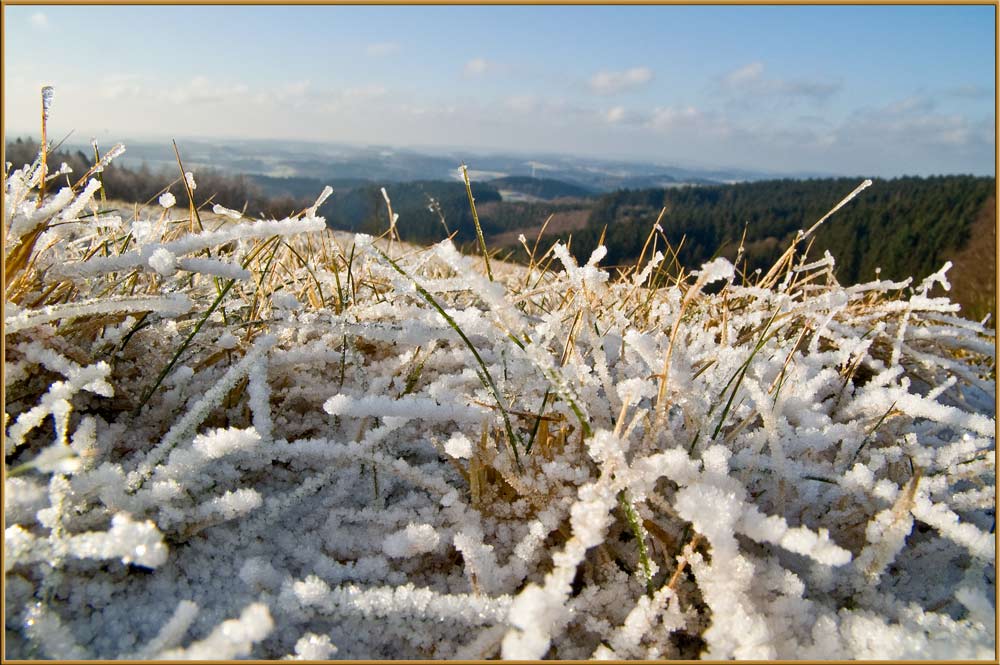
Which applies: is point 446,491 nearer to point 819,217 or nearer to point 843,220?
point 819,217

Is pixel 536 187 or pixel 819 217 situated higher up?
pixel 536 187

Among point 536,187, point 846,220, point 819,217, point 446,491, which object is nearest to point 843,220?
point 846,220

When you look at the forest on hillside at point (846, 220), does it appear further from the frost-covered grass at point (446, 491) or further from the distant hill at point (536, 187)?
the frost-covered grass at point (446, 491)

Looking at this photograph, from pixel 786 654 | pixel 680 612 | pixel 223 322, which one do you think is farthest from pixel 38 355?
pixel 786 654

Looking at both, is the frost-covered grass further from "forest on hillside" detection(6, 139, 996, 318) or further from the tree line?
the tree line

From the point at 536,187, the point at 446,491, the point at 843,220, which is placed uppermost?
the point at 536,187

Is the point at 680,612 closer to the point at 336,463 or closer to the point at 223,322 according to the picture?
the point at 336,463
